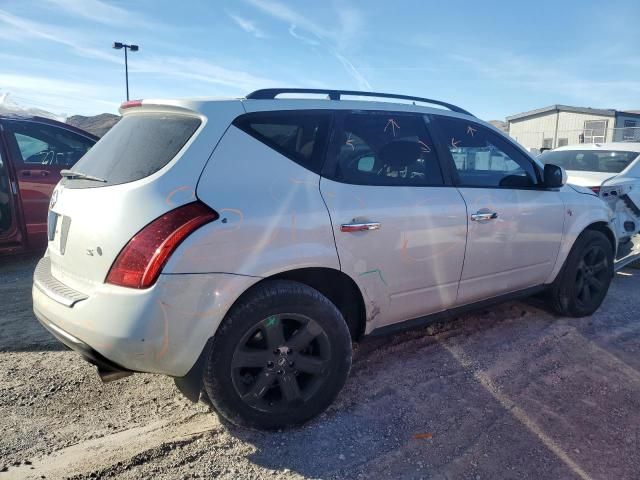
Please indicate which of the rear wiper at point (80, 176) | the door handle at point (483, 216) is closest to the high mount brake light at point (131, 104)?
the rear wiper at point (80, 176)

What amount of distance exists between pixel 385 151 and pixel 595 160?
573cm

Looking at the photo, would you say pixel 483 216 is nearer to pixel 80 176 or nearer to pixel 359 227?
pixel 359 227

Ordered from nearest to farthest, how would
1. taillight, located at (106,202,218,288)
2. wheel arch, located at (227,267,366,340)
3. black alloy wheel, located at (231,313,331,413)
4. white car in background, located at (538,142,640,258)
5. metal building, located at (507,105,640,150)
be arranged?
taillight, located at (106,202,218,288)
black alloy wheel, located at (231,313,331,413)
wheel arch, located at (227,267,366,340)
white car in background, located at (538,142,640,258)
metal building, located at (507,105,640,150)

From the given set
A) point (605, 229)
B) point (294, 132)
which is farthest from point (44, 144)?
point (605, 229)

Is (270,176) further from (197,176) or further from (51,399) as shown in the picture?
(51,399)

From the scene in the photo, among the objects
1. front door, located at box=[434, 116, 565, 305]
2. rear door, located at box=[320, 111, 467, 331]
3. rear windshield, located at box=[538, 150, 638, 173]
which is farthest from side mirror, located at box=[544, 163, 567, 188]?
rear windshield, located at box=[538, 150, 638, 173]

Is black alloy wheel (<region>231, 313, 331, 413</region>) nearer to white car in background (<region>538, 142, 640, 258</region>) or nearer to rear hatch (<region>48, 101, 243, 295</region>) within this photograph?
rear hatch (<region>48, 101, 243, 295</region>)

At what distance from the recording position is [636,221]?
619 cm

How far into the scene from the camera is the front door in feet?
11.4

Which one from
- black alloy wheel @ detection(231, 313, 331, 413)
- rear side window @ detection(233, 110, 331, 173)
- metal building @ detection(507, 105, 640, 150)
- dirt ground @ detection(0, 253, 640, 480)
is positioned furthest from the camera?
metal building @ detection(507, 105, 640, 150)

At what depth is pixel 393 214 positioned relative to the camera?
2965 mm

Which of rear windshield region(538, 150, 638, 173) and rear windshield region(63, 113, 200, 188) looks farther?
rear windshield region(538, 150, 638, 173)

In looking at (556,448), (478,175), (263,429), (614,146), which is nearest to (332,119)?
(478,175)

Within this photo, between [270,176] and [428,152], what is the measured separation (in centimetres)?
128
